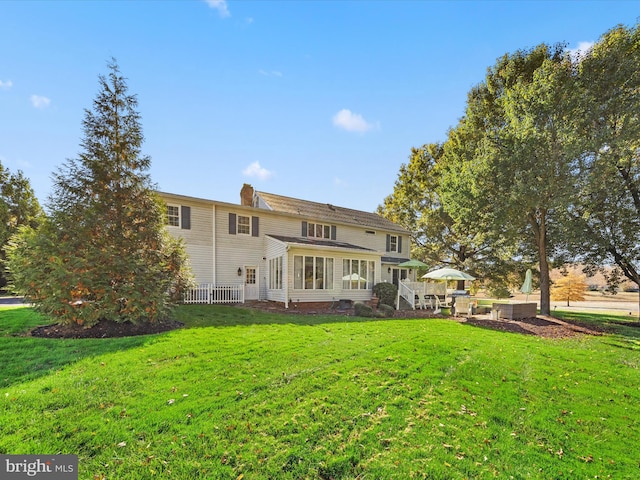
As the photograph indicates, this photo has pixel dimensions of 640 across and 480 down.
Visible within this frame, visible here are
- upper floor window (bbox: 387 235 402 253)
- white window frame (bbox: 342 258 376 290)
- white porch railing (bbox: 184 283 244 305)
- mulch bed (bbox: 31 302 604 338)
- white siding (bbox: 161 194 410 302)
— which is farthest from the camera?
upper floor window (bbox: 387 235 402 253)

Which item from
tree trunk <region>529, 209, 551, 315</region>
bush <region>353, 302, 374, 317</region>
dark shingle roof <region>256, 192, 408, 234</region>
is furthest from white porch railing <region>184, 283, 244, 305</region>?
tree trunk <region>529, 209, 551, 315</region>

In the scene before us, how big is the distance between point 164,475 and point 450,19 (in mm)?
14094

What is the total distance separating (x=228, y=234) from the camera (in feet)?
54.5

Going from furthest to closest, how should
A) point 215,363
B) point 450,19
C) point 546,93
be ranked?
point 546,93, point 450,19, point 215,363

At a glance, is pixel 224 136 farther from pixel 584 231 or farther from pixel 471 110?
pixel 584 231

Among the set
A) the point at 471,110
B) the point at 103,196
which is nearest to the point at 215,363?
the point at 103,196

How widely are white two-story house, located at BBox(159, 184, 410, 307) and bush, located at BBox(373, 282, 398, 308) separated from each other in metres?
0.54

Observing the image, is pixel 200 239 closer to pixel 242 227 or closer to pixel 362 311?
pixel 242 227

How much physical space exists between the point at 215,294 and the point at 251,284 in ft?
8.27

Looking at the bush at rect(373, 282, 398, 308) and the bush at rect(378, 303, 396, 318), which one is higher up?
the bush at rect(373, 282, 398, 308)

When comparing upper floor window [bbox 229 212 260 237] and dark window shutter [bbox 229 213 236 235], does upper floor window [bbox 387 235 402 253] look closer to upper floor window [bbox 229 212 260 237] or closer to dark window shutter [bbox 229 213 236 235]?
upper floor window [bbox 229 212 260 237]

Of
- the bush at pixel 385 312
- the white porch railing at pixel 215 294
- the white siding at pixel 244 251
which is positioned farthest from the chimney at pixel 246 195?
the bush at pixel 385 312

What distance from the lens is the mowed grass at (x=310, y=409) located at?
3.19 metres

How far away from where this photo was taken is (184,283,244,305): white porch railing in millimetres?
14578
